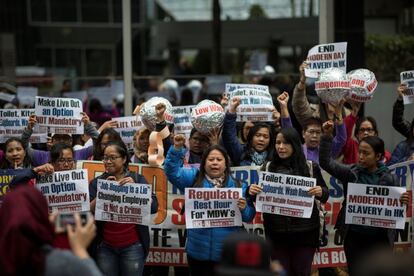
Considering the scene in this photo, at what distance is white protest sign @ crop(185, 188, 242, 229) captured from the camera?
704 cm

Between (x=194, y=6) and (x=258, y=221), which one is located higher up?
(x=194, y=6)

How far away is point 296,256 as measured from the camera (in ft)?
23.5

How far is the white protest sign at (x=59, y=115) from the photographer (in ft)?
29.2

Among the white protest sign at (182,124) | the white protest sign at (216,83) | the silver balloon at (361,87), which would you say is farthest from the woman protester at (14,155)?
the white protest sign at (216,83)

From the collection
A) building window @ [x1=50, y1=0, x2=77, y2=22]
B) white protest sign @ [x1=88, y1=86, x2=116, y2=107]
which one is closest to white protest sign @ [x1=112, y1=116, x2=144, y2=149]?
white protest sign @ [x1=88, y1=86, x2=116, y2=107]

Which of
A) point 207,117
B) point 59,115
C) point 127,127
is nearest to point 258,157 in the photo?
point 207,117

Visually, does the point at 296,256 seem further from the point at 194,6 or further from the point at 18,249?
the point at 194,6

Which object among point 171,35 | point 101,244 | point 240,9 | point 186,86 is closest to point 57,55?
point 171,35

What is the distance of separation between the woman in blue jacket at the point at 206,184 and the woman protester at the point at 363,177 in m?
0.79

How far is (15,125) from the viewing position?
9.23m

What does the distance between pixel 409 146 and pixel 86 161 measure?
3.08 metres

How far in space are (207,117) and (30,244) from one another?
12.5ft

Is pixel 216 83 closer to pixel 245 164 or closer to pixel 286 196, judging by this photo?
pixel 245 164

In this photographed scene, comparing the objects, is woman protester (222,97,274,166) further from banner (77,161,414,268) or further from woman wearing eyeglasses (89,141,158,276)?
woman wearing eyeglasses (89,141,158,276)
